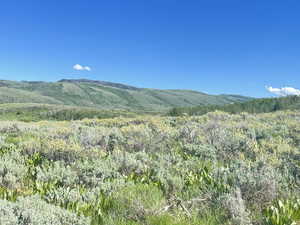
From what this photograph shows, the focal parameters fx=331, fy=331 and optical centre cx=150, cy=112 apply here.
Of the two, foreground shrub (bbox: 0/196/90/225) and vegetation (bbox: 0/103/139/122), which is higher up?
foreground shrub (bbox: 0/196/90/225)

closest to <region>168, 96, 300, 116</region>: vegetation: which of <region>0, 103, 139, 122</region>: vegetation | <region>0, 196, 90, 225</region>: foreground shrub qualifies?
<region>0, 103, 139, 122</region>: vegetation

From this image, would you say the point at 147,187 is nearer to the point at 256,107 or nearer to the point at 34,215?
the point at 34,215

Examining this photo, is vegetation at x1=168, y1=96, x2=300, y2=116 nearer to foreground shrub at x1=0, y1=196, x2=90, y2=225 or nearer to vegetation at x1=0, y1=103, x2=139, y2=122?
vegetation at x1=0, y1=103, x2=139, y2=122

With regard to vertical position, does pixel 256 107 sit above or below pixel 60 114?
above

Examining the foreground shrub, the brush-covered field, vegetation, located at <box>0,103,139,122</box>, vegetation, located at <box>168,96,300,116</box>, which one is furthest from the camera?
vegetation, located at <box>0,103,139,122</box>

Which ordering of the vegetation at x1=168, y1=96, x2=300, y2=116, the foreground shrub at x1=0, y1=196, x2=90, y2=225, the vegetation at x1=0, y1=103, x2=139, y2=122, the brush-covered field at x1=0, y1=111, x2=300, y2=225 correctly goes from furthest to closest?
the vegetation at x1=0, y1=103, x2=139, y2=122 < the vegetation at x1=168, y1=96, x2=300, y2=116 < the brush-covered field at x1=0, y1=111, x2=300, y2=225 < the foreground shrub at x1=0, y1=196, x2=90, y2=225

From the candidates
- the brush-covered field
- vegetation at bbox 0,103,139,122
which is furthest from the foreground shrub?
vegetation at bbox 0,103,139,122

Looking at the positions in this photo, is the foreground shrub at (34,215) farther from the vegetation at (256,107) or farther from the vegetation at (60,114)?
the vegetation at (60,114)

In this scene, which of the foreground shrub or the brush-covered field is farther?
the brush-covered field

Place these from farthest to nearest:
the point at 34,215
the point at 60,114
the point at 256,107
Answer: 1. the point at 256,107
2. the point at 60,114
3. the point at 34,215

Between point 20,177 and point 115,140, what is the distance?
12.6ft

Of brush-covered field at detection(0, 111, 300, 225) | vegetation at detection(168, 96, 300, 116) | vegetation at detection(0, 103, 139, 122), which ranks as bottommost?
vegetation at detection(0, 103, 139, 122)

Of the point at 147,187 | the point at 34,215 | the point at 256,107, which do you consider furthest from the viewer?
the point at 256,107

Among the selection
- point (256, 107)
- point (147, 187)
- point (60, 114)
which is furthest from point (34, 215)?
point (256, 107)
